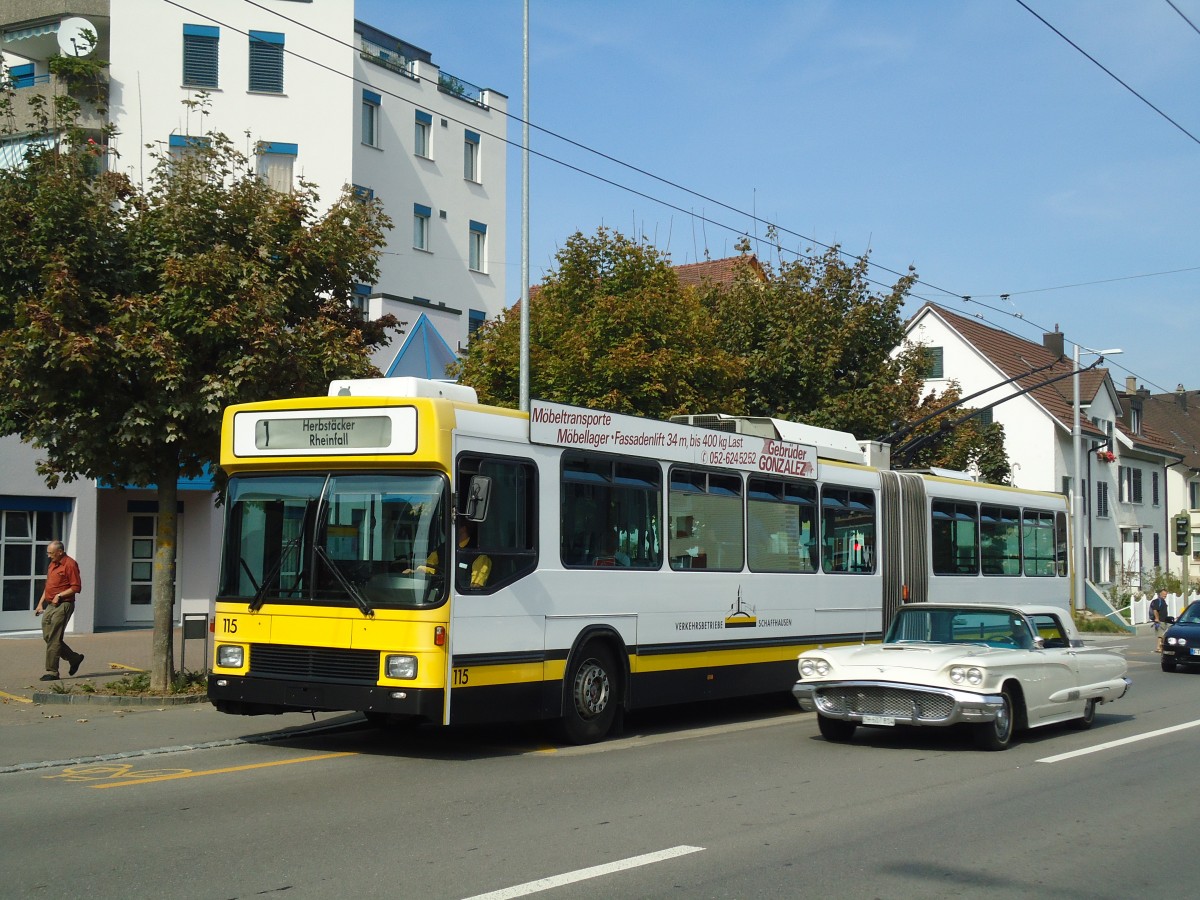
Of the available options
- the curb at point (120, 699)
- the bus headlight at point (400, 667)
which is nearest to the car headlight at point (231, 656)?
the bus headlight at point (400, 667)

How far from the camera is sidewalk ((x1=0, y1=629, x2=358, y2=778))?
36.9 ft

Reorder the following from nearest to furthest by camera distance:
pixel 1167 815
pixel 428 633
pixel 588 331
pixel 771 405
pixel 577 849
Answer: pixel 577 849
pixel 1167 815
pixel 428 633
pixel 588 331
pixel 771 405

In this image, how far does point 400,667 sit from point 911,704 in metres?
4.45

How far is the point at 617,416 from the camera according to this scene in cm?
1255

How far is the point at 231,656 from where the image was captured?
35.8ft

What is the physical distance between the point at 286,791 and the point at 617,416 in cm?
500

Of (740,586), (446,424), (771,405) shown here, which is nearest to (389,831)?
(446,424)

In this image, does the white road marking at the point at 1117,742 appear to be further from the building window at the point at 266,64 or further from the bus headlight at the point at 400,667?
the building window at the point at 266,64

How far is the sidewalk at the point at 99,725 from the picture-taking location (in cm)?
1125

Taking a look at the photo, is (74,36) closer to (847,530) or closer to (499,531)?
(847,530)

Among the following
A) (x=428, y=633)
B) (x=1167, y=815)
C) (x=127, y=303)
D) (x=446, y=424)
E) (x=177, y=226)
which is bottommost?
(x=1167, y=815)

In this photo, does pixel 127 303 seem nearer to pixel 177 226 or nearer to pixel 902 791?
pixel 177 226

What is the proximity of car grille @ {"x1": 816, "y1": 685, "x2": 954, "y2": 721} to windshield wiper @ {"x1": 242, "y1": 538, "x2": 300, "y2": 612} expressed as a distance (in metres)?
4.93

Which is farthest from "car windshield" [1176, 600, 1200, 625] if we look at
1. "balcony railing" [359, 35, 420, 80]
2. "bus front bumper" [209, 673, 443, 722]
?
"balcony railing" [359, 35, 420, 80]
